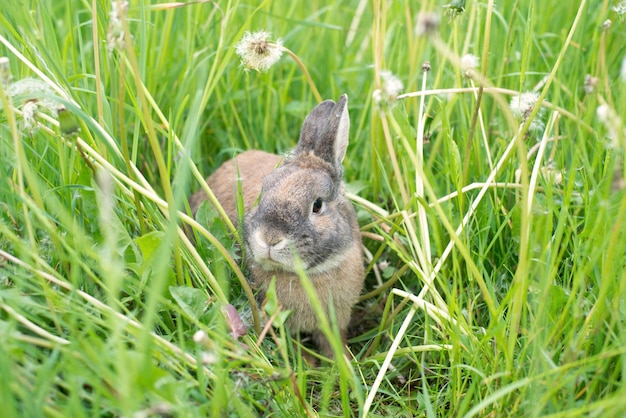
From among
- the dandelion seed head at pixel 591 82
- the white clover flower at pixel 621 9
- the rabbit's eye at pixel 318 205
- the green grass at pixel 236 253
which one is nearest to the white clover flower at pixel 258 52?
the green grass at pixel 236 253

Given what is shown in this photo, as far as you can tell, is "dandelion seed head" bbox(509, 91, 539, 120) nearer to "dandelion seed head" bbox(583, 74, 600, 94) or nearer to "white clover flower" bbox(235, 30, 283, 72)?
"dandelion seed head" bbox(583, 74, 600, 94)

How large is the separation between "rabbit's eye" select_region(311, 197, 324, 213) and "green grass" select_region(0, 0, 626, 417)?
0.33 meters

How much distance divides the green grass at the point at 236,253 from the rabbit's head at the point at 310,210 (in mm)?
198

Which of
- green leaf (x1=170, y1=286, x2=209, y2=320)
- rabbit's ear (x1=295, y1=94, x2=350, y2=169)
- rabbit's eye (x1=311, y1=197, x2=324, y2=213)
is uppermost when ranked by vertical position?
rabbit's ear (x1=295, y1=94, x2=350, y2=169)

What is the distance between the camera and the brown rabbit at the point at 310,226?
2.83 m

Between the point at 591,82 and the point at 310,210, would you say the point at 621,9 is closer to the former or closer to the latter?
the point at 591,82

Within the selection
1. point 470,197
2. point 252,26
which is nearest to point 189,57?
point 252,26

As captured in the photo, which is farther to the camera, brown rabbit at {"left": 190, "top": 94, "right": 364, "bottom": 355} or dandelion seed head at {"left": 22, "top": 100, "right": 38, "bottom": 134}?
brown rabbit at {"left": 190, "top": 94, "right": 364, "bottom": 355}

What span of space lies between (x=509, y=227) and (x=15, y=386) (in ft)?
7.36

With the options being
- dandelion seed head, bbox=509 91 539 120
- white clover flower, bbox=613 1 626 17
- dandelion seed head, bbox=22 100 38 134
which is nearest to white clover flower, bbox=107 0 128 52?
dandelion seed head, bbox=22 100 38 134

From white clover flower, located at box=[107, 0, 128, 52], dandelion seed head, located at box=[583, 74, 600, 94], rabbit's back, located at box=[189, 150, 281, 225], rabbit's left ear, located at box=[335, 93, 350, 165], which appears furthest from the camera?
rabbit's back, located at box=[189, 150, 281, 225]

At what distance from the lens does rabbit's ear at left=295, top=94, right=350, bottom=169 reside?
326 cm

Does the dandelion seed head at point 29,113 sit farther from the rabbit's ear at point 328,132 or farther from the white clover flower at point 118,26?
the rabbit's ear at point 328,132

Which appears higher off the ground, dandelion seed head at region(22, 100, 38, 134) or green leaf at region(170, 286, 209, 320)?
dandelion seed head at region(22, 100, 38, 134)
